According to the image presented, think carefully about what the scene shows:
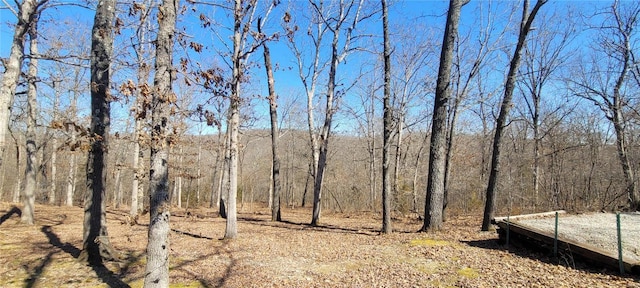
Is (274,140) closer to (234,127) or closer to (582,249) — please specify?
(234,127)

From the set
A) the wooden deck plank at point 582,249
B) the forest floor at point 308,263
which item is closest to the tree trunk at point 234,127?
the forest floor at point 308,263

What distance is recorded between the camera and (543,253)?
6.35 metres

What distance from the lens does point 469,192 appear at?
1848cm

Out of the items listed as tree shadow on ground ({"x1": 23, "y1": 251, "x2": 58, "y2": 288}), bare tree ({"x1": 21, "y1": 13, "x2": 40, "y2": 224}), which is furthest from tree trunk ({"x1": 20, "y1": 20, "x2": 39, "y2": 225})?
tree shadow on ground ({"x1": 23, "y1": 251, "x2": 58, "y2": 288})

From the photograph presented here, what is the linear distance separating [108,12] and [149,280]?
5254 mm

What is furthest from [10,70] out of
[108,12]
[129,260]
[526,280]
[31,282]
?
[526,280]

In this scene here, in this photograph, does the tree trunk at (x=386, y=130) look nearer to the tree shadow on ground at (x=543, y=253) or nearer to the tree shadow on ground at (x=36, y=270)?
the tree shadow on ground at (x=543, y=253)

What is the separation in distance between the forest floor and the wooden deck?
0.50ft

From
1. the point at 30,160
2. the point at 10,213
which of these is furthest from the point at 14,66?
the point at 10,213

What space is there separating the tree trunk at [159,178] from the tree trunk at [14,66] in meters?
3.19

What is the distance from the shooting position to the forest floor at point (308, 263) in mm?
5125

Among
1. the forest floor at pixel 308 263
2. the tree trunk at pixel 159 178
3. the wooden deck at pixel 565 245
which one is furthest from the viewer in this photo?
the forest floor at pixel 308 263

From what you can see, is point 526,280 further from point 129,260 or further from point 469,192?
point 469,192

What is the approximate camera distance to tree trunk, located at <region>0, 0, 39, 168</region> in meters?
5.18
